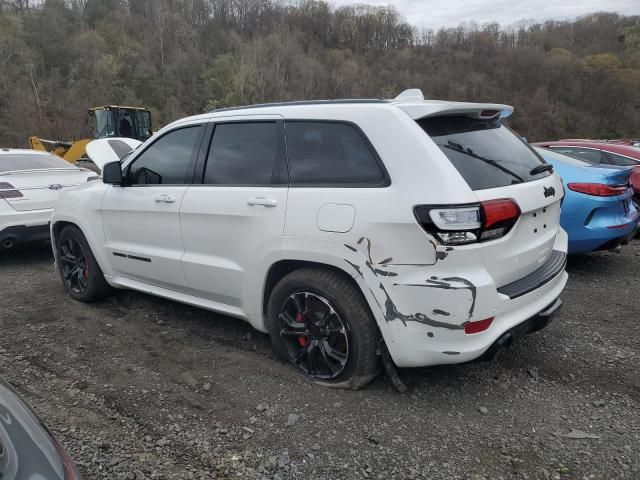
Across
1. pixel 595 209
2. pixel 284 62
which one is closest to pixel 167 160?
pixel 595 209

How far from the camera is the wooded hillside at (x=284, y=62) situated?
5059cm

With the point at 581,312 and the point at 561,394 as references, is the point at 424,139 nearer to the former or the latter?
the point at 561,394

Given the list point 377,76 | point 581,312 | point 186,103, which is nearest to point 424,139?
point 581,312

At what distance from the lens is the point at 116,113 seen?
774 inches

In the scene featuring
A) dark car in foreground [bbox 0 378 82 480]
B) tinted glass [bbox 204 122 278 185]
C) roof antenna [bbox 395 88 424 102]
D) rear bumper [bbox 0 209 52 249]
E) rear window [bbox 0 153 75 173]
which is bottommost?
rear bumper [bbox 0 209 52 249]

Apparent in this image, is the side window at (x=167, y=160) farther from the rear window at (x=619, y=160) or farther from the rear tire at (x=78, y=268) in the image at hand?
the rear window at (x=619, y=160)

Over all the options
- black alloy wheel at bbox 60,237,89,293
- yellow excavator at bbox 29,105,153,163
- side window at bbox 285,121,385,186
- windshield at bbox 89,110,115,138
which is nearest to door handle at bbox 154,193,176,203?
side window at bbox 285,121,385,186

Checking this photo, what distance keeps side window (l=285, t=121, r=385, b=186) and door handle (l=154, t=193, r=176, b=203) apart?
1052 mm

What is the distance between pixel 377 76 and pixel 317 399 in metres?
89.1

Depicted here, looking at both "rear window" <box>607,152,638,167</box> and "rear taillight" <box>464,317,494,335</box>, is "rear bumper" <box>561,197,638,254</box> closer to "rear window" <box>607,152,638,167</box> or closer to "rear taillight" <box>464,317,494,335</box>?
"rear window" <box>607,152,638,167</box>

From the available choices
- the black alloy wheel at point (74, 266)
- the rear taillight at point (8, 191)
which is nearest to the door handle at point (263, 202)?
the black alloy wheel at point (74, 266)

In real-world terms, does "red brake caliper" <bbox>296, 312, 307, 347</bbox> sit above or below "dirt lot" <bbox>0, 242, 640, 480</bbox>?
above

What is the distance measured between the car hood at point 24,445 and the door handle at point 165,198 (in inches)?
Answer: 83.7

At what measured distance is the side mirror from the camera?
3934 millimetres
